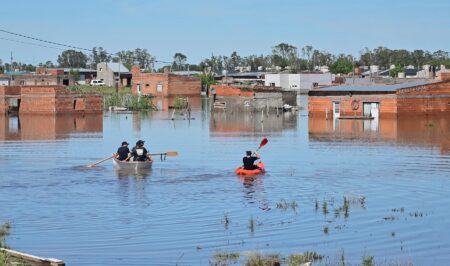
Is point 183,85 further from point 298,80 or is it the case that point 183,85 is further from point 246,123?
point 246,123

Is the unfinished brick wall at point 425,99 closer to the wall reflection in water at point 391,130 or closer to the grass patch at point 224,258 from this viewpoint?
the wall reflection in water at point 391,130

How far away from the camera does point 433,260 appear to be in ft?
67.5

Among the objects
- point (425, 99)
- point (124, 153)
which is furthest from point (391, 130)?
point (124, 153)

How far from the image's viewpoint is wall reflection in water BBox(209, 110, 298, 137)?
229 ft

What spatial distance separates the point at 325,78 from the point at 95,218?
13395 centimetres

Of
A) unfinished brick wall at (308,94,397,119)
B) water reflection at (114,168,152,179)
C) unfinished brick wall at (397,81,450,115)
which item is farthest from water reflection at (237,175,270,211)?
unfinished brick wall at (397,81,450,115)

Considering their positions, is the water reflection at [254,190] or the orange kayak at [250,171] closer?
the water reflection at [254,190]

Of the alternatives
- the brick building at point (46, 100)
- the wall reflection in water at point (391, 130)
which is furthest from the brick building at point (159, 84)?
the wall reflection in water at point (391, 130)

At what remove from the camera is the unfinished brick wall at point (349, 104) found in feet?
280

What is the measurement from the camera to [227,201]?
3019cm

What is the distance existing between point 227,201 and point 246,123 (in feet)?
170

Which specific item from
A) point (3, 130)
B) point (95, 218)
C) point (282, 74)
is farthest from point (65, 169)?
point (282, 74)

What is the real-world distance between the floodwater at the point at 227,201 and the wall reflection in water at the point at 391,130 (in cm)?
74

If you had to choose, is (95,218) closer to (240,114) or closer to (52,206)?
(52,206)
